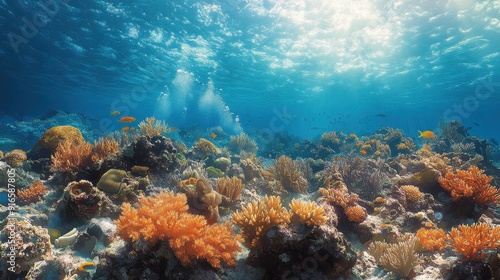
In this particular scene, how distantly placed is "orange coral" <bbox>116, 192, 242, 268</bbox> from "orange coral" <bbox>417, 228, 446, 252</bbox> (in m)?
3.53

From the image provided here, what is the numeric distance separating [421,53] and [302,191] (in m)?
23.5

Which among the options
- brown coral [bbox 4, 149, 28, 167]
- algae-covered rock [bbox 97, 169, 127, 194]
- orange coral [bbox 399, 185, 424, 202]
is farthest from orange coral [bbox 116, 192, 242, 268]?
brown coral [bbox 4, 149, 28, 167]

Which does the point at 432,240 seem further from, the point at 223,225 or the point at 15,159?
the point at 15,159

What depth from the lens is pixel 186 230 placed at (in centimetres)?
328

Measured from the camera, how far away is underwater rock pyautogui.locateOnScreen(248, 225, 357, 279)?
3373 mm

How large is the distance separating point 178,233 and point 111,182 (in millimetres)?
3265

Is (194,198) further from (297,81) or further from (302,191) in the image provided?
(297,81)

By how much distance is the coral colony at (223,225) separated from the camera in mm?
3338

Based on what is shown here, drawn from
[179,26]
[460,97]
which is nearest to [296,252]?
[179,26]

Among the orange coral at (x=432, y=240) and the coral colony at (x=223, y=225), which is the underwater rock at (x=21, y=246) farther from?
the orange coral at (x=432, y=240)

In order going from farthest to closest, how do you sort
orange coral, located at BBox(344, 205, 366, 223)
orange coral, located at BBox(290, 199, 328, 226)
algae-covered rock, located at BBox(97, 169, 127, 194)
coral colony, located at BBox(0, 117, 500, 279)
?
algae-covered rock, located at BBox(97, 169, 127, 194)
orange coral, located at BBox(344, 205, 366, 223)
orange coral, located at BBox(290, 199, 328, 226)
coral colony, located at BBox(0, 117, 500, 279)

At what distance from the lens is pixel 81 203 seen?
4.66 meters

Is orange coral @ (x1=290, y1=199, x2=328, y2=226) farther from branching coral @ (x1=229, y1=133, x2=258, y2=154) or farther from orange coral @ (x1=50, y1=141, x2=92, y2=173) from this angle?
branching coral @ (x1=229, y1=133, x2=258, y2=154)

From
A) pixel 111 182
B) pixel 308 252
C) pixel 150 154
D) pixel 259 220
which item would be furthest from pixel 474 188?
pixel 111 182
